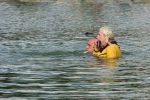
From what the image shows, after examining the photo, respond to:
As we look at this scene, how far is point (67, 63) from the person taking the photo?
779 inches

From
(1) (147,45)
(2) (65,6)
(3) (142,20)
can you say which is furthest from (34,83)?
(2) (65,6)

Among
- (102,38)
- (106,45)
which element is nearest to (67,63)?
(102,38)

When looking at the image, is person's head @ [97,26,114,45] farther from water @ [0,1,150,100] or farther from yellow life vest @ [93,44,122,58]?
water @ [0,1,150,100]

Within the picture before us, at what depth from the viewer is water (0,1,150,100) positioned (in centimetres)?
1452

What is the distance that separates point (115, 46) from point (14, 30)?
1181 centimetres

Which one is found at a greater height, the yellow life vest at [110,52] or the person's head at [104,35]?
the person's head at [104,35]

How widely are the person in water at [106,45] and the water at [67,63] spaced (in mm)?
326

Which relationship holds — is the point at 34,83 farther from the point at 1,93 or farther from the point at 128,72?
the point at 128,72

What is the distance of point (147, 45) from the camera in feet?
83.3

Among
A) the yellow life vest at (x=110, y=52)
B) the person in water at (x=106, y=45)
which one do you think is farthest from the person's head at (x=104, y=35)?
the yellow life vest at (x=110, y=52)

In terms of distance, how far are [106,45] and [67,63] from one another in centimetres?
166

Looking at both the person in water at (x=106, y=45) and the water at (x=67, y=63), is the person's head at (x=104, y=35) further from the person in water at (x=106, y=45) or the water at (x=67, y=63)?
the water at (x=67, y=63)

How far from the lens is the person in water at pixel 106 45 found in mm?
20828

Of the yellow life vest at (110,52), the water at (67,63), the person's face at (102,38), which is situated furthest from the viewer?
the yellow life vest at (110,52)
